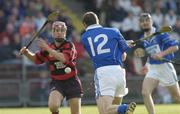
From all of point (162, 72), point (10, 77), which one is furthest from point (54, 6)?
point (162, 72)

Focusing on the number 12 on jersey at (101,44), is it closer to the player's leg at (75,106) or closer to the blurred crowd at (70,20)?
the player's leg at (75,106)

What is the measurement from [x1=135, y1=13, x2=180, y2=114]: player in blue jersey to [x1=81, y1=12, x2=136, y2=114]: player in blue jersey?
2348mm

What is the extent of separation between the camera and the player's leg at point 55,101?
43.3ft

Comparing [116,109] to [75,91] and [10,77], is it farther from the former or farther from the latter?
[10,77]

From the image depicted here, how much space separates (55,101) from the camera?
43.4 ft

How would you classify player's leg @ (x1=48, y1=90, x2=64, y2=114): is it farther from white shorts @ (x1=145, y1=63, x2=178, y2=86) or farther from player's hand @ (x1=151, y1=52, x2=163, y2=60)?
white shorts @ (x1=145, y1=63, x2=178, y2=86)

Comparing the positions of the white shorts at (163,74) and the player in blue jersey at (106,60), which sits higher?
the player in blue jersey at (106,60)

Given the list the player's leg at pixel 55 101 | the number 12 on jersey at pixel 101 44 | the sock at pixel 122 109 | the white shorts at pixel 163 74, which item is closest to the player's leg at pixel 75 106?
the player's leg at pixel 55 101

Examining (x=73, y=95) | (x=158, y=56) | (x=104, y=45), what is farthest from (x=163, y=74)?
(x=104, y=45)

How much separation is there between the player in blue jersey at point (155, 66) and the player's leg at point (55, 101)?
89.9 inches

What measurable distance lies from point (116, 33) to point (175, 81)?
312 centimetres

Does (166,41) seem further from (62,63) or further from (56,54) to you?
(56,54)

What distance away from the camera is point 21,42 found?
77.2ft

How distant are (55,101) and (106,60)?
130cm
